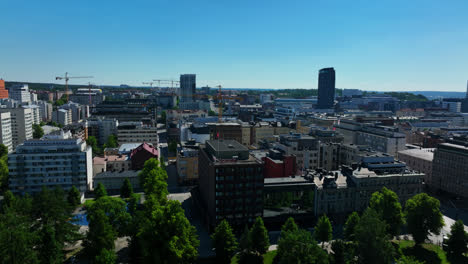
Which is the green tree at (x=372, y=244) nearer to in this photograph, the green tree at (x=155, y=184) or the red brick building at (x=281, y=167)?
the red brick building at (x=281, y=167)

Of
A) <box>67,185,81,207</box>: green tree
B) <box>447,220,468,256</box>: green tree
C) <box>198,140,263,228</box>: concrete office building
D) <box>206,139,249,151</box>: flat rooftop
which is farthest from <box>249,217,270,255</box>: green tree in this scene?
<box>67,185,81,207</box>: green tree

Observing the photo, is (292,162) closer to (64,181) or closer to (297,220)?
(297,220)

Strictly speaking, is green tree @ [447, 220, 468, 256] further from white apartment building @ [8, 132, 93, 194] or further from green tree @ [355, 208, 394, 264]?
white apartment building @ [8, 132, 93, 194]

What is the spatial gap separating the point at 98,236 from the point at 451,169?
3664 inches

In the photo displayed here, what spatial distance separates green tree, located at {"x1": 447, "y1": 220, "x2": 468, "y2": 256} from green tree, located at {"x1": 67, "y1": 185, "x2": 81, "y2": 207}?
8318 cm

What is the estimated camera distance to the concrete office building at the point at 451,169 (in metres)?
90.0

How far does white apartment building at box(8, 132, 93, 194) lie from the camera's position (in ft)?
283

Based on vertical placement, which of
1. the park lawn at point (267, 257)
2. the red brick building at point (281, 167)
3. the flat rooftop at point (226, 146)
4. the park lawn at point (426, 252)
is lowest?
the park lawn at point (267, 257)

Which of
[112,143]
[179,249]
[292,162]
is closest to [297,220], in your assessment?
[292,162]

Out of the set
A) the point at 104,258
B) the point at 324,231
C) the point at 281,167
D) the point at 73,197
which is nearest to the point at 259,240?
the point at 324,231

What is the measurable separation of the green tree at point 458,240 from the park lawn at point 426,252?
2.73m

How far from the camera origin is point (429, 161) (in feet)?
335

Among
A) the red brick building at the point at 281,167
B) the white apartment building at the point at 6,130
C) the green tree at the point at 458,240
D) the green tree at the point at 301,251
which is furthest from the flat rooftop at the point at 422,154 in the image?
the white apartment building at the point at 6,130

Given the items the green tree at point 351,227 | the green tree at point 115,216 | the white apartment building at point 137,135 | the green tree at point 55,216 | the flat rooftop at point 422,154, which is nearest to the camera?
the green tree at point 55,216
